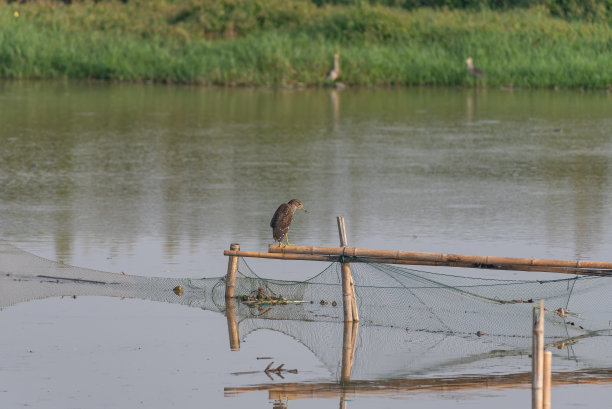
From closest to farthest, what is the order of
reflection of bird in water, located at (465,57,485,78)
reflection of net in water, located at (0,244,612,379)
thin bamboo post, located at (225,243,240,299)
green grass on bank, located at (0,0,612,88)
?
reflection of net in water, located at (0,244,612,379), thin bamboo post, located at (225,243,240,299), reflection of bird in water, located at (465,57,485,78), green grass on bank, located at (0,0,612,88)

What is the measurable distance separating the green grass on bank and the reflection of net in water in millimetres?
23969

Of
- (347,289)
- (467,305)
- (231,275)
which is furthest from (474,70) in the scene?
(347,289)

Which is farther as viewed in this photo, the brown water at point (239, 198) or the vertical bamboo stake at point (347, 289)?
the vertical bamboo stake at point (347, 289)

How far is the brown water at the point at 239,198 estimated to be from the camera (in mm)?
9219

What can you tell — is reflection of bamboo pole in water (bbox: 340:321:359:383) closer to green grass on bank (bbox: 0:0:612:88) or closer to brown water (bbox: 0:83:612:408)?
brown water (bbox: 0:83:612:408)

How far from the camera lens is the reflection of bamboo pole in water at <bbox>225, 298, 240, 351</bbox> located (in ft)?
32.7

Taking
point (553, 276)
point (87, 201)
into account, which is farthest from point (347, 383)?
point (87, 201)

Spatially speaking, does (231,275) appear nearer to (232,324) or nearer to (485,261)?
(232,324)

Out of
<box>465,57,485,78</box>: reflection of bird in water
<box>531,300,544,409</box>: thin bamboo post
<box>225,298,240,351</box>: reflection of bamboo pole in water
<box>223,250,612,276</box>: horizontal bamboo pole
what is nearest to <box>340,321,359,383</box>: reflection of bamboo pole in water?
<box>223,250,612,276</box>: horizontal bamboo pole

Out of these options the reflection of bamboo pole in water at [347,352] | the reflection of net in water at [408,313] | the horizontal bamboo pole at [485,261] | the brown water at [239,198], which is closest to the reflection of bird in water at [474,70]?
the brown water at [239,198]

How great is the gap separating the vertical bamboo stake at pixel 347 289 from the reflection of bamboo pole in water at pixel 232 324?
91 centimetres

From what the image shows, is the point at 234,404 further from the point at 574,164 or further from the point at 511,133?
the point at 511,133

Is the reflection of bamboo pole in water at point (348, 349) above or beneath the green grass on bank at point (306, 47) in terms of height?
beneath

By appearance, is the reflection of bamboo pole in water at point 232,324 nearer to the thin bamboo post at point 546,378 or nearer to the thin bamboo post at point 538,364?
the thin bamboo post at point 546,378
